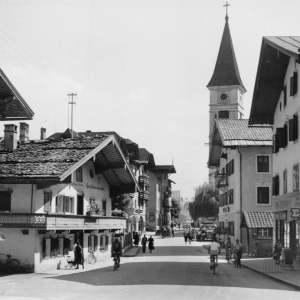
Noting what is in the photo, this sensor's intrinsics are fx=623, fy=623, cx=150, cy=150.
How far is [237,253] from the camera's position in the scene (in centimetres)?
3030

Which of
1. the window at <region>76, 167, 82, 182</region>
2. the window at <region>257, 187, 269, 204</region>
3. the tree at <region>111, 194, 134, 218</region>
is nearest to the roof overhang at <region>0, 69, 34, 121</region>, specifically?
the window at <region>76, 167, 82, 182</region>

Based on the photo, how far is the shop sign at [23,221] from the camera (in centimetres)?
2584

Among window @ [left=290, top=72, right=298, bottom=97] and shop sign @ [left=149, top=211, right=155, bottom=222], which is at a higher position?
window @ [left=290, top=72, right=298, bottom=97]

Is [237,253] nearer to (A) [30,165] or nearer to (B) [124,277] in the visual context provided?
(B) [124,277]

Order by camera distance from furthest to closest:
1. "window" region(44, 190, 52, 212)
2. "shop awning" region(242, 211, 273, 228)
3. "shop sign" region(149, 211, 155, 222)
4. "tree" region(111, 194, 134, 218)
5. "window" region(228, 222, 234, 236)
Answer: "shop sign" region(149, 211, 155, 222), "tree" region(111, 194, 134, 218), "window" region(228, 222, 234, 236), "shop awning" region(242, 211, 273, 228), "window" region(44, 190, 52, 212)

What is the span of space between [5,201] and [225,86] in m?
84.2

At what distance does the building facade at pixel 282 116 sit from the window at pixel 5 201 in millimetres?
12548

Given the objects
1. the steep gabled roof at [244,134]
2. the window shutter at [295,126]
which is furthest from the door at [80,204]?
the steep gabled roof at [244,134]

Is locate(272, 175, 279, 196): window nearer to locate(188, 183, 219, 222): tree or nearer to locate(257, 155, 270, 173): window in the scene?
locate(257, 155, 270, 173): window

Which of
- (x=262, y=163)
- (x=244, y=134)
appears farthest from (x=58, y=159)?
(x=244, y=134)

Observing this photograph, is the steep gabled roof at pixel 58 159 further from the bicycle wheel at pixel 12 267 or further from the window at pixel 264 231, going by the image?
the window at pixel 264 231

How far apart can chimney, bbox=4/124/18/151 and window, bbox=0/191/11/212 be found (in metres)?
4.02

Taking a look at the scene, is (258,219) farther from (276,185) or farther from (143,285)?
(143,285)

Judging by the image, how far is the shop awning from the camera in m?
42.3
